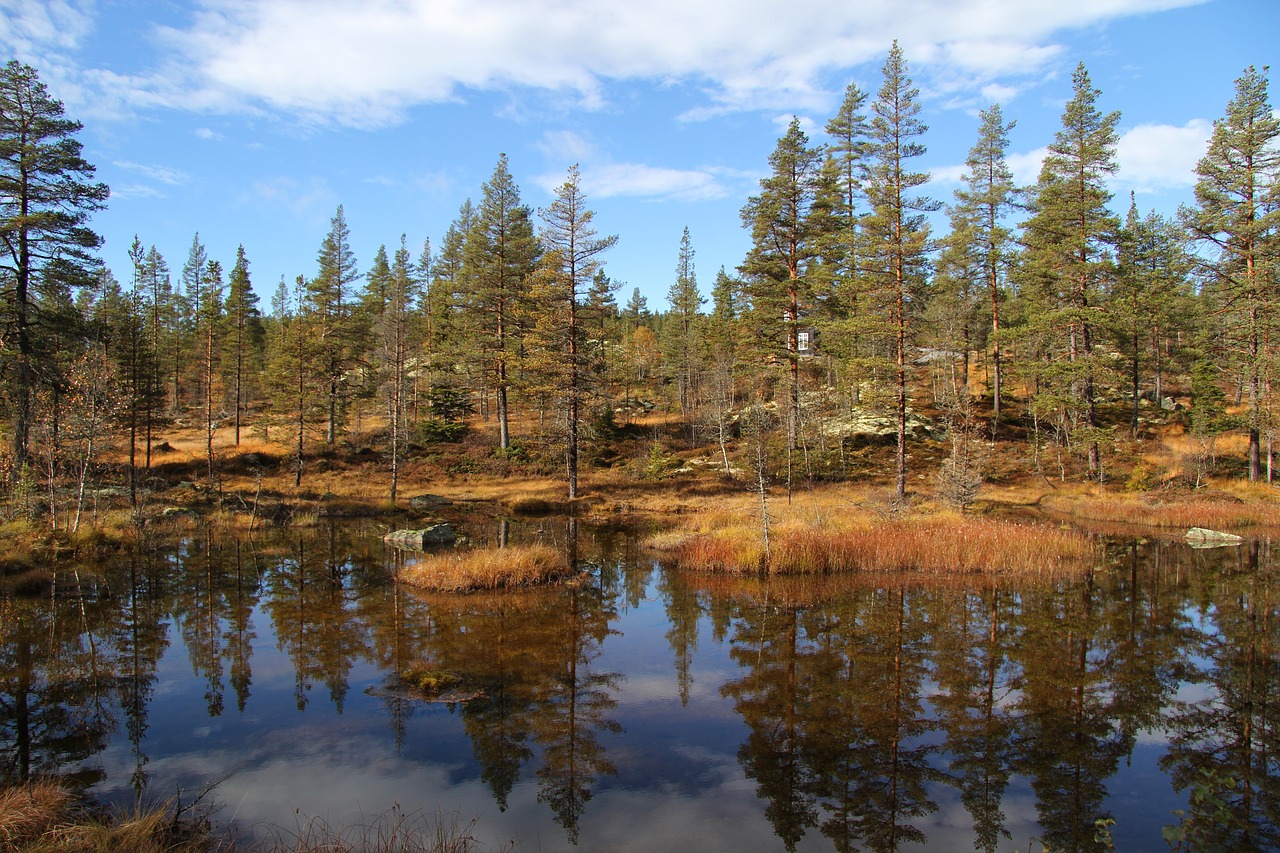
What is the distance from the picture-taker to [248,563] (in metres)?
21.1

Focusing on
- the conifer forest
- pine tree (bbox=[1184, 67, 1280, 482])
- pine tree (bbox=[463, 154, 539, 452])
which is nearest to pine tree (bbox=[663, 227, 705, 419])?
the conifer forest

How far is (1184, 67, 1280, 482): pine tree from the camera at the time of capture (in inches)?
1188

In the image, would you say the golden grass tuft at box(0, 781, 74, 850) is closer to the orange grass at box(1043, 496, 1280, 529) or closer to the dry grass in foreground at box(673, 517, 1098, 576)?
the dry grass in foreground at box(673, 517, 1098, 576)

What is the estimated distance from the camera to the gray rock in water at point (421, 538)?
23656 mm

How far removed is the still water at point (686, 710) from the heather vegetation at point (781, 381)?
4.11 m

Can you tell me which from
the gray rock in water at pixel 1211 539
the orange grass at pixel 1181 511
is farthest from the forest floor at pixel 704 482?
the gray rock in water at pixel 1211 539

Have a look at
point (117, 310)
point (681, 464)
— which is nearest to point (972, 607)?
point (681, 464)

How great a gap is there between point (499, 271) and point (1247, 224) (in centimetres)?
4059

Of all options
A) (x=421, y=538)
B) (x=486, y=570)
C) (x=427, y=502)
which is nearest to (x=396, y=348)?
(x=427, y=502)

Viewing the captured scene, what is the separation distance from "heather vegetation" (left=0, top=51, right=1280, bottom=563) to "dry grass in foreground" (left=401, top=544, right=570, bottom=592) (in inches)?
5.7

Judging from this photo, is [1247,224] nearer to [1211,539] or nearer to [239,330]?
[1211,539]

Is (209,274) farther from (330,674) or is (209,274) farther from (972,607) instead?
(972,607)

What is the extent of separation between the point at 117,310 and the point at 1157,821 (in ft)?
255

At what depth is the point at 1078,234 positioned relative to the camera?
3356 centimetres
